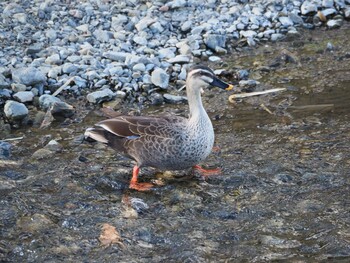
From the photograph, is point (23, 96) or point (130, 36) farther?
point (130, 36)

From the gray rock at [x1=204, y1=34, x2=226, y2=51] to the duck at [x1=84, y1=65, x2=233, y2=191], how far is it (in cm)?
461

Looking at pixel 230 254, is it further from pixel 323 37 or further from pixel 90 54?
pixel 323 37

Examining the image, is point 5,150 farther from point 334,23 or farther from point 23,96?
point 334,23

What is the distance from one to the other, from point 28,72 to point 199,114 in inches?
157

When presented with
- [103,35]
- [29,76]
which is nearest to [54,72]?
[29,76]

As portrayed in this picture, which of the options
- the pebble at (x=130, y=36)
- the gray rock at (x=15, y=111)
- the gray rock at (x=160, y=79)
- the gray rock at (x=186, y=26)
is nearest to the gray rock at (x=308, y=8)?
the pebble at (x=130, y=36)

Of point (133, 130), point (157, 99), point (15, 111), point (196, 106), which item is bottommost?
point (157, 99)

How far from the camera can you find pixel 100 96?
10688 mm

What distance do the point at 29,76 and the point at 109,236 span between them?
4.76 metres

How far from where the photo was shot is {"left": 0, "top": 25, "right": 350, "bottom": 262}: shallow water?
6.52 metres

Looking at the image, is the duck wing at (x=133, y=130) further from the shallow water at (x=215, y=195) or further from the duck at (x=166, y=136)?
the shallow water at (x=215, y=195)

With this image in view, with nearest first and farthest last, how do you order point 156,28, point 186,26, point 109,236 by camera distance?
point 109,236 → point 156,28 → point 186,26

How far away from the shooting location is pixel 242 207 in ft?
24.1

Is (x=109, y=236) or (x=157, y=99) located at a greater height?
(x=109, y=236)
